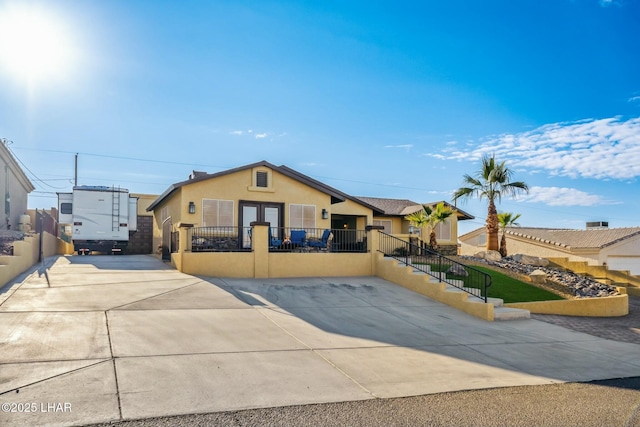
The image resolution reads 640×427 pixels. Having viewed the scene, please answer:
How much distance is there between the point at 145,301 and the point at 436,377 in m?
6.48

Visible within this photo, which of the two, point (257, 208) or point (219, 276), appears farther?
point (257, 208)

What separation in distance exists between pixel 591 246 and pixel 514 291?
19.0 meters

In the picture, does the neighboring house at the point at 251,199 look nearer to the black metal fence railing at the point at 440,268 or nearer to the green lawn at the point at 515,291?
the black metal fence railing at the point at 440,268

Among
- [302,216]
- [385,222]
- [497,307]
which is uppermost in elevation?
[302,216]

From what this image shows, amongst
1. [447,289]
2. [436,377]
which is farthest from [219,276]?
[436,377]

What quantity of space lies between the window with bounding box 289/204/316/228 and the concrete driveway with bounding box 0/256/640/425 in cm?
743

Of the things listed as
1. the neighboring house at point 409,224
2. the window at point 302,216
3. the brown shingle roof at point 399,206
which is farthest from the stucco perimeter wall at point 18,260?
the neighboring house at point 409,224

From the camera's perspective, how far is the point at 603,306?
48.0 ft

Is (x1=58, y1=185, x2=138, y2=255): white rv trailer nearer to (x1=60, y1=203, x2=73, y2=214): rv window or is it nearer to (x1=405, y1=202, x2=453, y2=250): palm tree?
(x1=60, y1=203, x2=73, y2=214): rv window

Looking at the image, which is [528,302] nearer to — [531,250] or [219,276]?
[219,276]

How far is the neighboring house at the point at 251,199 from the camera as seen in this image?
60.5 ft

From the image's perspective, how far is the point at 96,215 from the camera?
21.8 meters

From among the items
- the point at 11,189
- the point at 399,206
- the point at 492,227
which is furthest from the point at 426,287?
the point at 11,189

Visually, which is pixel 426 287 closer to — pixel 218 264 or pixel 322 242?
pixel 322 242
